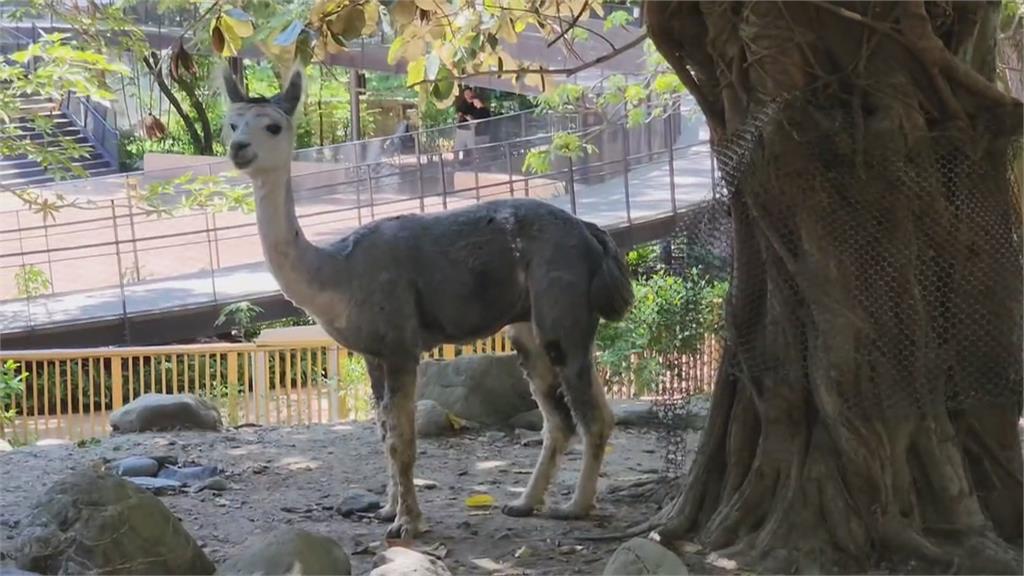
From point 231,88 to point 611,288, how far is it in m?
2.08

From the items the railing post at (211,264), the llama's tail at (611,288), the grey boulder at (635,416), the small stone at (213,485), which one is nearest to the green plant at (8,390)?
the railing post at (211,264)

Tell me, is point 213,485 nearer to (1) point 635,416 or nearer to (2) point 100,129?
(1) point 635,416

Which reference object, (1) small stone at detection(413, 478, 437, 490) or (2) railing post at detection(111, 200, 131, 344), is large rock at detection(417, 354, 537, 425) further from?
(2) railing post at detection(111, 200, 131, 344)

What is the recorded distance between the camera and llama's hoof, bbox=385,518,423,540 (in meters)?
5.57

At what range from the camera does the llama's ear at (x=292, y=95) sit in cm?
574

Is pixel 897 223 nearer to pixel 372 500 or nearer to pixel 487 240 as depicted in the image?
pixel 487 240

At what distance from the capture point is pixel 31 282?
15.2 m

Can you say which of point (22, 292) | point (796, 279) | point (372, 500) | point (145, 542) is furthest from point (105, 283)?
point (796, 279)

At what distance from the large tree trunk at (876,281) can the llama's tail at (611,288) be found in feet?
3.94

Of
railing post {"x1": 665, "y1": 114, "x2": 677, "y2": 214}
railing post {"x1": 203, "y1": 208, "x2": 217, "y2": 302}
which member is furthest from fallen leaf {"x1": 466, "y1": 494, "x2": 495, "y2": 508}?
railing post {"x1": 203, "y1": 208, "x2": 217, "y2": 302}

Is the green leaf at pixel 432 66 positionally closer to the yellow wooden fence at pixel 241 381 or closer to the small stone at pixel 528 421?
the small stone at pixel 528 421

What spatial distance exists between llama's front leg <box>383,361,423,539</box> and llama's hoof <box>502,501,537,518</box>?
1.77ft

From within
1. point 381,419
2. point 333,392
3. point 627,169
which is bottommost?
point 333,392

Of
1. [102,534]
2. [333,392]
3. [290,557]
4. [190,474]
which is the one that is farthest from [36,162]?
[290,557]
